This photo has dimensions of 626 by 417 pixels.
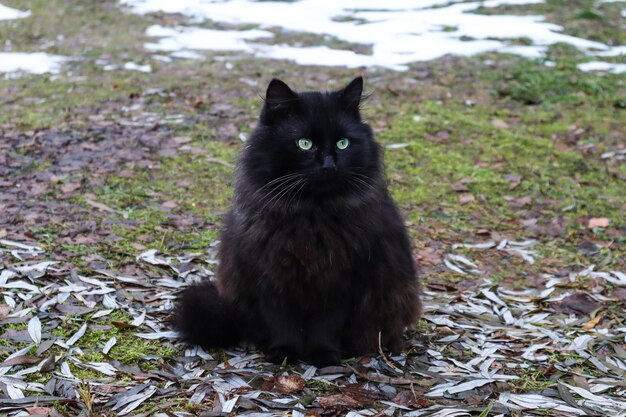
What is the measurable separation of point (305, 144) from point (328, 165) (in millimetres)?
156

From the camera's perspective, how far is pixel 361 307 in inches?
144

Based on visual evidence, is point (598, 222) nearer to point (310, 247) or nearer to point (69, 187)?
point (310, 247)

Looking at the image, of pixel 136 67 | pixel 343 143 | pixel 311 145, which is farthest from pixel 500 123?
pixel 311 145

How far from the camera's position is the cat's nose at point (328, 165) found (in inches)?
133

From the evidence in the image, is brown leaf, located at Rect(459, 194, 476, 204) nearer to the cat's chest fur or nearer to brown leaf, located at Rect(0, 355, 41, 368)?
the cat's chest fur

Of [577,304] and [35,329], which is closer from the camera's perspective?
[35,329]

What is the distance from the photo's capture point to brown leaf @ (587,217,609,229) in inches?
232

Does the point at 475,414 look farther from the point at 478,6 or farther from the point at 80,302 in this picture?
the point at 478,6

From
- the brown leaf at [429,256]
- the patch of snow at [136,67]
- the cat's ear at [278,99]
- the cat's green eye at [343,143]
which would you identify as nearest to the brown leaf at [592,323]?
the brown leaf at [429,256]

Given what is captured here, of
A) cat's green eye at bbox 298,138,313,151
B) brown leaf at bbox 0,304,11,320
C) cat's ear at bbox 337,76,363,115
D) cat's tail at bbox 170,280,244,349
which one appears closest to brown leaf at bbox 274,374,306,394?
cat's tail at bbox 170,280,244,349

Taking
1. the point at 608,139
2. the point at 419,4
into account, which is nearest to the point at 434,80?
the point at 608,139

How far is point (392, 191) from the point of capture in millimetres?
6379

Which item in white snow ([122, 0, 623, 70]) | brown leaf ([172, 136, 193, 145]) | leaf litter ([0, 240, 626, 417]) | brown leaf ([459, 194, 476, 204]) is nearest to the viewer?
leaf litter ([0, 240, 626, 417])

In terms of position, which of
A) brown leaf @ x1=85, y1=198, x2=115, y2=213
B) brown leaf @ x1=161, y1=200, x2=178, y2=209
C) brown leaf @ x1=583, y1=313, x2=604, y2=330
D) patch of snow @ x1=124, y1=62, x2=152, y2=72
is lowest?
brown leaf @ x1=583, y1=313, x2=604, y2=330
